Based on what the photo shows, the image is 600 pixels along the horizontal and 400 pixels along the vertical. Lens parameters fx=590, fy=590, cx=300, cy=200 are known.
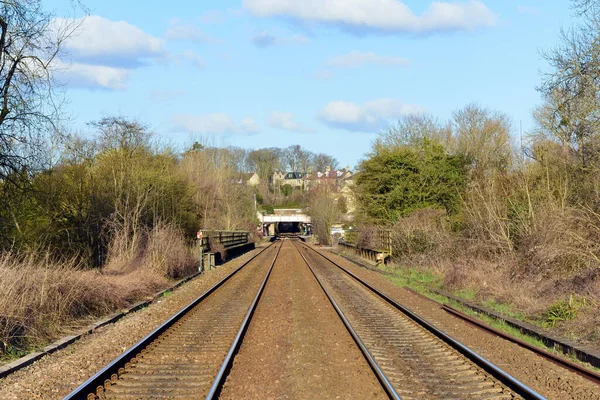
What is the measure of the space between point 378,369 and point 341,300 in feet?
27.5

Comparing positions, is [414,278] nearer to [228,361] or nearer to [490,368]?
[490,368]

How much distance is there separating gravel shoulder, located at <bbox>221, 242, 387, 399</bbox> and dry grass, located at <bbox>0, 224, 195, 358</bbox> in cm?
362

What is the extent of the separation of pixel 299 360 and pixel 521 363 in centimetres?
326

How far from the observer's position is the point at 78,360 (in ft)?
29.1

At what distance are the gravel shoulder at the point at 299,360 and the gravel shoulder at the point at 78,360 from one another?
1.99 m

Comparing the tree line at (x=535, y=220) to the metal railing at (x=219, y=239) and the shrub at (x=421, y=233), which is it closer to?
the shrub at (x=421, y=233)

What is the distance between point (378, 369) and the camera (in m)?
7.79

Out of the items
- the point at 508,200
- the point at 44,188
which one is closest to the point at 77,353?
the point at 44,188

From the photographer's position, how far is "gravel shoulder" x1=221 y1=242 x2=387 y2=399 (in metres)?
7.18

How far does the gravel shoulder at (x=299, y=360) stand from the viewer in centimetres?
718

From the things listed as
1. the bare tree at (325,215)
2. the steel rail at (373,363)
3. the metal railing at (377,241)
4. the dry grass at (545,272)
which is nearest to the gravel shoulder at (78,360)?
the steel rail at (373,363)

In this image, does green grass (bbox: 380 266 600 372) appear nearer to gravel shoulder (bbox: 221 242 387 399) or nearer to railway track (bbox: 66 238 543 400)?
railway track (bbox: 66 238 543 400)

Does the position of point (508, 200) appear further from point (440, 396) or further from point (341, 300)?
point (440, 396)

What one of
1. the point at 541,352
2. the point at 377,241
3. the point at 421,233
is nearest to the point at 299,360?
the point at 541,352
